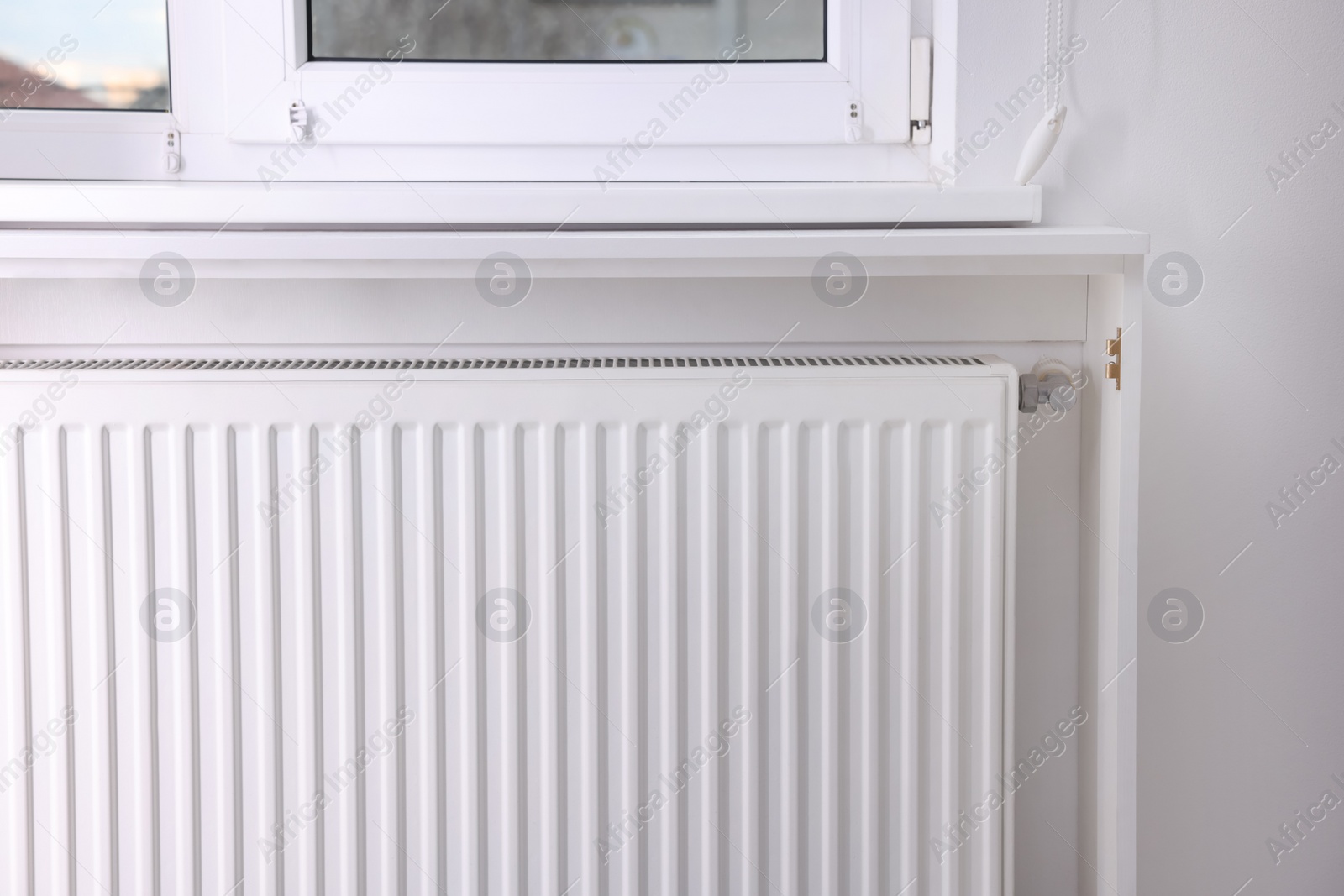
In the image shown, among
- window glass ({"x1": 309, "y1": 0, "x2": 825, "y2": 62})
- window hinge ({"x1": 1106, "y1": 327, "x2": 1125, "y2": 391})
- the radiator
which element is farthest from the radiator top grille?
window glass ({"x1": 309, "y1": 0, "x2": 825, "y2": 62})

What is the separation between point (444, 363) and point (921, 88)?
1.88 ft

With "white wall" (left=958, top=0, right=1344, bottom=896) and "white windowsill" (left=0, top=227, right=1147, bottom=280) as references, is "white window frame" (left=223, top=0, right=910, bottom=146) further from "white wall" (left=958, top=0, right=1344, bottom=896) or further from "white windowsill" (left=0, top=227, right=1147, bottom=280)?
"white windowsill" (left=0, top=227, right=1147, bottom=280)

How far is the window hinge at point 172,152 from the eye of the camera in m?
0.98

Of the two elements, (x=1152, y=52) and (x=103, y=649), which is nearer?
(x=103, y=649)

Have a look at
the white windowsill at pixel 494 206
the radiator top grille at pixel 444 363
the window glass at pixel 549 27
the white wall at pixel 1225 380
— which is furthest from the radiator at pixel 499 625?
the window glass at pixel 549 27

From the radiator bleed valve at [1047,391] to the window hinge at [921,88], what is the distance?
28cm

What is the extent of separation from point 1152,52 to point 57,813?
1.28 meters

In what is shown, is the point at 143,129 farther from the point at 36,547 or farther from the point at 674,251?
the point at 674,251

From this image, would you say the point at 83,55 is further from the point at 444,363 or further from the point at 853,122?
the point at 853,122

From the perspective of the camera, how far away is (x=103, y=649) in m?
0.85

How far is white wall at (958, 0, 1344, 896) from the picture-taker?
3.13 feet

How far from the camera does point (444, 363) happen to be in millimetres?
883

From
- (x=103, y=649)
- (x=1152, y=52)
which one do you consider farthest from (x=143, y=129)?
(x=1152, y=52)

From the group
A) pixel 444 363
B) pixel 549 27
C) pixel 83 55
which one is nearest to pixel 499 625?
pixel 444 363
